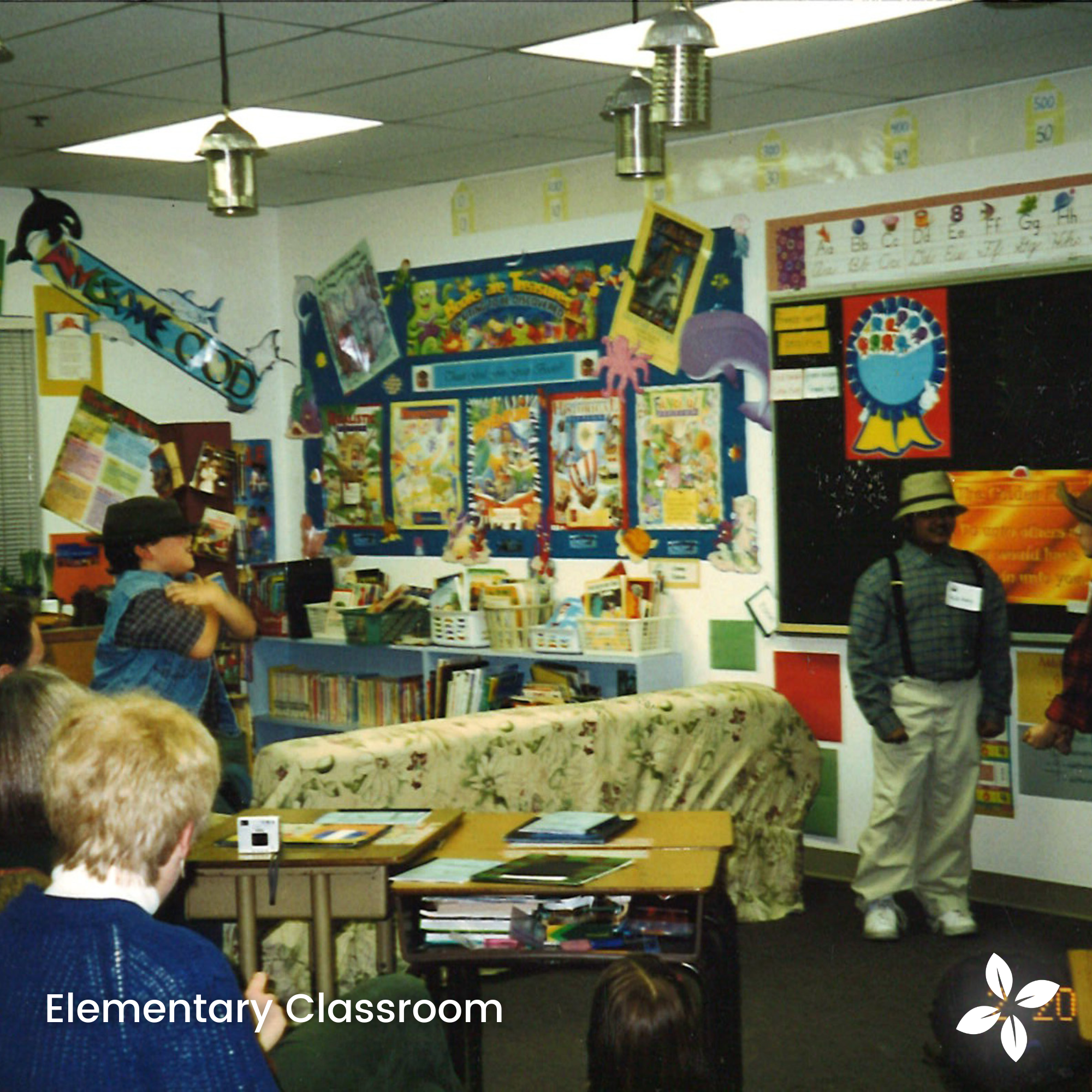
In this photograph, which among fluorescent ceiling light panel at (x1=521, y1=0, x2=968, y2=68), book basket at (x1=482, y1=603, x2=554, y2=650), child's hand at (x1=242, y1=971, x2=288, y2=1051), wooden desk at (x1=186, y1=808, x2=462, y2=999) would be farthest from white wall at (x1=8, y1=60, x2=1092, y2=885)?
child's hand at (x1=242, y1=971, x2=288, y2=1051)

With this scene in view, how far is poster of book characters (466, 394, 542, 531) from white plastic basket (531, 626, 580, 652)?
2.18ft

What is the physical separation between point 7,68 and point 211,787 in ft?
11.8

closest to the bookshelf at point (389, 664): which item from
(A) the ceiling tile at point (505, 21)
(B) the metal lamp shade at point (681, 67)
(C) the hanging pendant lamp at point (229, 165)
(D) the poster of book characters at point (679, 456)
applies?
(D) the poster of book characters at point (679, 456)

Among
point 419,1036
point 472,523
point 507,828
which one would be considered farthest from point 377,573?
point 419,1036

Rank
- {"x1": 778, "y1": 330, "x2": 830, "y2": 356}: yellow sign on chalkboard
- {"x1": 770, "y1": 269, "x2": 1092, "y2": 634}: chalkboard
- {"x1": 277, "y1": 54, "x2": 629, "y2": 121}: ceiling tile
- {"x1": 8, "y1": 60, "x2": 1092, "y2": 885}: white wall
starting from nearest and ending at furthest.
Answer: {"x1": 277, "y1": 54, "x2": 629, "y2": 121}: ceiling tile → {"x1": 770, "y1": 269, "x2": 1092, "y2": 634}: chalkboard → {"x1": 8, "y1": 60, "x2": 1092, "y2": 885}: white wall → {"x1": 778, "y1": 330, "x2": 830, "y2": 356}: yellow sign on chalkboard

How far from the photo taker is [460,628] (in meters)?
6.95

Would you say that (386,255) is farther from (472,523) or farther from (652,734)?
(652,734)

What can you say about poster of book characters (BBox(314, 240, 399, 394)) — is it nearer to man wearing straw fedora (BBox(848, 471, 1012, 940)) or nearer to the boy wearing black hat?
the boy wearing black hat

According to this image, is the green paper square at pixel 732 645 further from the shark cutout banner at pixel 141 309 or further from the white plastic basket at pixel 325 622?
the shark cutout banner at pixel 141 309

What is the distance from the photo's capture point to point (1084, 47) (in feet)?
16.9

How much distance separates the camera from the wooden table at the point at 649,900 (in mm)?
3148

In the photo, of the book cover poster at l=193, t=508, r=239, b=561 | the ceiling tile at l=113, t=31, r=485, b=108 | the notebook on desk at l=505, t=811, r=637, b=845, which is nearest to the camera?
the notebook on desk at l=505, t=811, r=637, b=845

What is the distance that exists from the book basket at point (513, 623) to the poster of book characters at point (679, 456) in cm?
65

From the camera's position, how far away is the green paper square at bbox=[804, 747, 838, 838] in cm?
627
